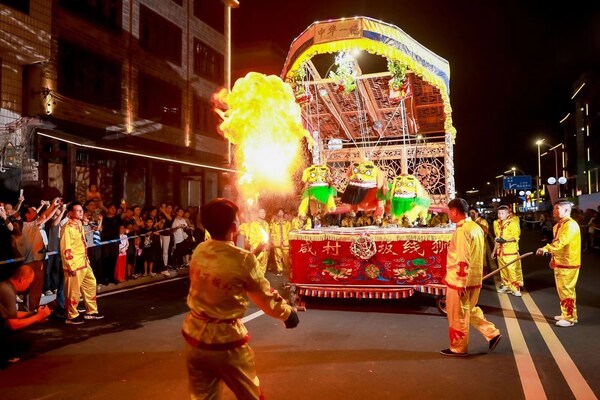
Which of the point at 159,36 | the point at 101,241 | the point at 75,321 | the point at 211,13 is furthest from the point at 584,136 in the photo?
the point at 75,321

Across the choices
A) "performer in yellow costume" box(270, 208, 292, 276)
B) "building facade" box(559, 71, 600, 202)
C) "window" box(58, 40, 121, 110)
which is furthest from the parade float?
"building facade" box(559, 71, 600, 202)

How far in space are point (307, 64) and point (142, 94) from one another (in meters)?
12.5

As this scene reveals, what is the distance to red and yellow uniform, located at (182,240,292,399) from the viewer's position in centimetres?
291

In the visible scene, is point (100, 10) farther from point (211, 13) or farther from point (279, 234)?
point (279, 234)

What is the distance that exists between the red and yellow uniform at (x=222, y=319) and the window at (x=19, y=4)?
12878mm

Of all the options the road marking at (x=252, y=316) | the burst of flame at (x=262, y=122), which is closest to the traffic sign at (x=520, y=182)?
the burst of flame at (x=262, y=122)

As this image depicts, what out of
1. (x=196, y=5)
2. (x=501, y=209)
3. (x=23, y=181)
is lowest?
(x=501, y=209)

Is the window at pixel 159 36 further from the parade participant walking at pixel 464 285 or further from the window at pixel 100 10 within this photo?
Result: the parade participant walking at pixel 464 285

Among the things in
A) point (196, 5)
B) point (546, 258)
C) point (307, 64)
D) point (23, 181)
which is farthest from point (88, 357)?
point (196, 5)

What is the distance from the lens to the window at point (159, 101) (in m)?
19.4

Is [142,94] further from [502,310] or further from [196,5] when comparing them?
[502,310]

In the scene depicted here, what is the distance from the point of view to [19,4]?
1292cm

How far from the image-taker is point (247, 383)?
2.92 m

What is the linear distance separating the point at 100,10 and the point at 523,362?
57.7 feet
